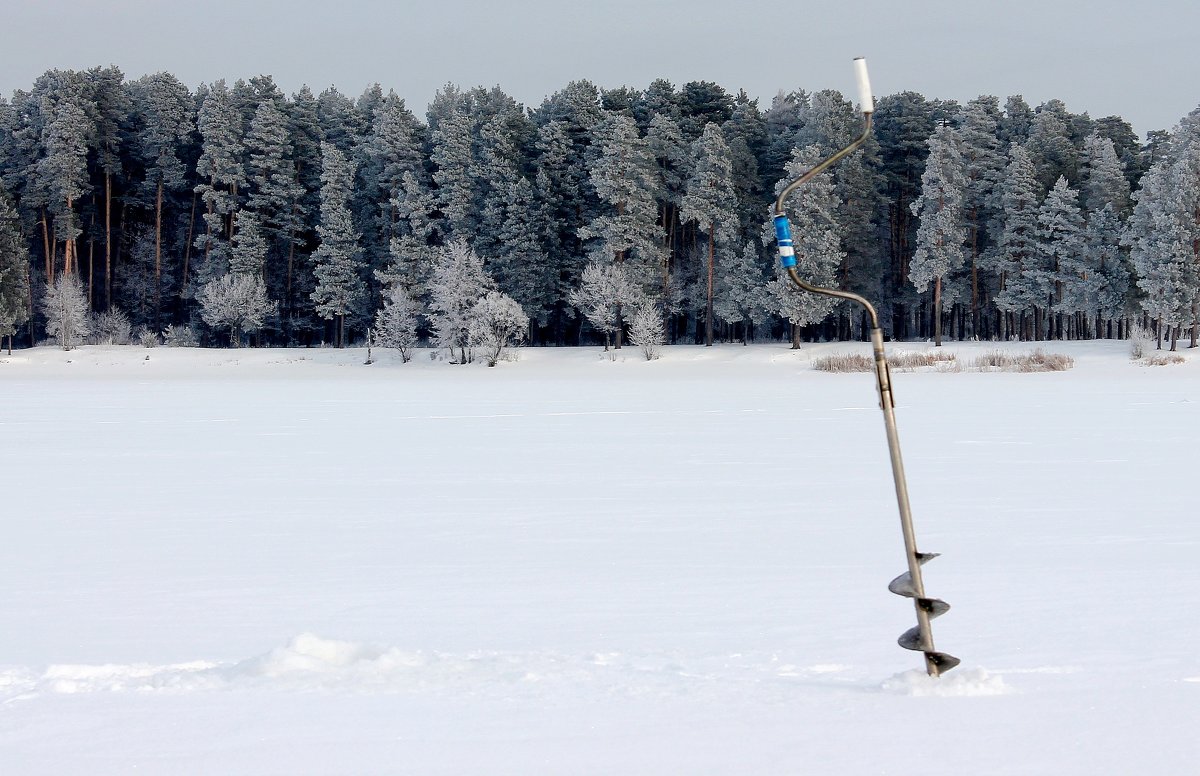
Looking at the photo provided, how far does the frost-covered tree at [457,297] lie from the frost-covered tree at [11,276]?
23.7 m

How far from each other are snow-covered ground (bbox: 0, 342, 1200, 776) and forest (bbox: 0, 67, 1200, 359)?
47562 mm

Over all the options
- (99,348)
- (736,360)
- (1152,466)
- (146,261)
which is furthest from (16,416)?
(146,261)

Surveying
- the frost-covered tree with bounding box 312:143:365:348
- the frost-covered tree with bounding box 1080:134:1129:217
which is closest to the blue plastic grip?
the frost-covered tree with bounding box 312:143:365:348

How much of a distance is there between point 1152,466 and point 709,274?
58075mm

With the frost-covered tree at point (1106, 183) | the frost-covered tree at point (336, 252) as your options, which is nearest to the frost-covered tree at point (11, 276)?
the frost-covered tree at point (336, 252)

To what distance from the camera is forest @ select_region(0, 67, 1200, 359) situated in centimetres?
6812

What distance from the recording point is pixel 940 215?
6825 centimetres

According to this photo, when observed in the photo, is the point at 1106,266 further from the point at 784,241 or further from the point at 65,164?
the point at 784,241

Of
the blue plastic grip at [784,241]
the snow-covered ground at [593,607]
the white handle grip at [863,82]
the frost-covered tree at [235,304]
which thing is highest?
the frost-covered tree at [235,304]

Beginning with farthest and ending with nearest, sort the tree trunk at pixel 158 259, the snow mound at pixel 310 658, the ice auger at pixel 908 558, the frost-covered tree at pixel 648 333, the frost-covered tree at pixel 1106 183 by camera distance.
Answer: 1. the tree trunk at pixel 158 259
2. the frost-covered tree at pixel 1106 183
3. the frost-covered tree at pixel 648 333
4. the snow mound at pixel 310 658
5. the ice auger at pixel 908 558

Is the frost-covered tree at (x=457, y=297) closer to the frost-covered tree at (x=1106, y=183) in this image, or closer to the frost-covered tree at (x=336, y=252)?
the frost-covered tree at (x=336, y=252)

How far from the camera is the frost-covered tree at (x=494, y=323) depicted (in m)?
61.6

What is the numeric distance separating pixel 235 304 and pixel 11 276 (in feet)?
41.4

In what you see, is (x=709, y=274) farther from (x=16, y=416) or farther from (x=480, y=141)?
(x=16, y=416)
